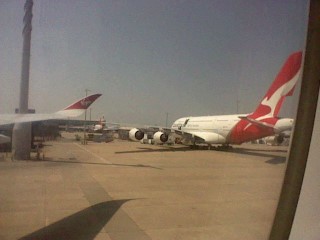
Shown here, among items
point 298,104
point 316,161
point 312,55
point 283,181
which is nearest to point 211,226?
point 283,181

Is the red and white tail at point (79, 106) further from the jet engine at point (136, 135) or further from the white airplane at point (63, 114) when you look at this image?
the jet engine at point (136, 135)

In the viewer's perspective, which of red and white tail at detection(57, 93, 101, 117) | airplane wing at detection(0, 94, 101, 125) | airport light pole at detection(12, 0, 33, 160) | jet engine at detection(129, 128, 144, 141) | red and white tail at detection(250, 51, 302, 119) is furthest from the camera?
jet engine at detection(129, 128, 144, 141)

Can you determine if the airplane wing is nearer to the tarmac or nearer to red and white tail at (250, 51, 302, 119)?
the tarmac

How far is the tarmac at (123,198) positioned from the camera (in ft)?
6.52

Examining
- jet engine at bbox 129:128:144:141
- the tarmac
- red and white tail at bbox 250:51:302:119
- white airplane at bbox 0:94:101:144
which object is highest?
red and white tail at bbox 250:51:302:119

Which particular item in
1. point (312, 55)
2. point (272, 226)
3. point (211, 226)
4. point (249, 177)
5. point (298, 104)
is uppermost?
point (312, 55)

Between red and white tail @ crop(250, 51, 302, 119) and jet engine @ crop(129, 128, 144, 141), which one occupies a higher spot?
red and white tail @ crop(250, 51, 302, 119)

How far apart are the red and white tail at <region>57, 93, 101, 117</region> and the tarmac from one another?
0.95 feet

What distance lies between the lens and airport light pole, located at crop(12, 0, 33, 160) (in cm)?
143

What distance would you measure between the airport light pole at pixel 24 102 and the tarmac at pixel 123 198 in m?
0.08

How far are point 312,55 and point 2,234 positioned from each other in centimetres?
206

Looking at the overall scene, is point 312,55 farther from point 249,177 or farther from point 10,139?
point 10,139

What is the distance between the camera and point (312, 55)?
1799 mm

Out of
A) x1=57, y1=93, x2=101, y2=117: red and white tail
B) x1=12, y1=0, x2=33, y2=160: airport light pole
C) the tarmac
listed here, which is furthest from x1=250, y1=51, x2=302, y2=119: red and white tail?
x1=12, y1=0, x2=33, y2=160: airport light pole
